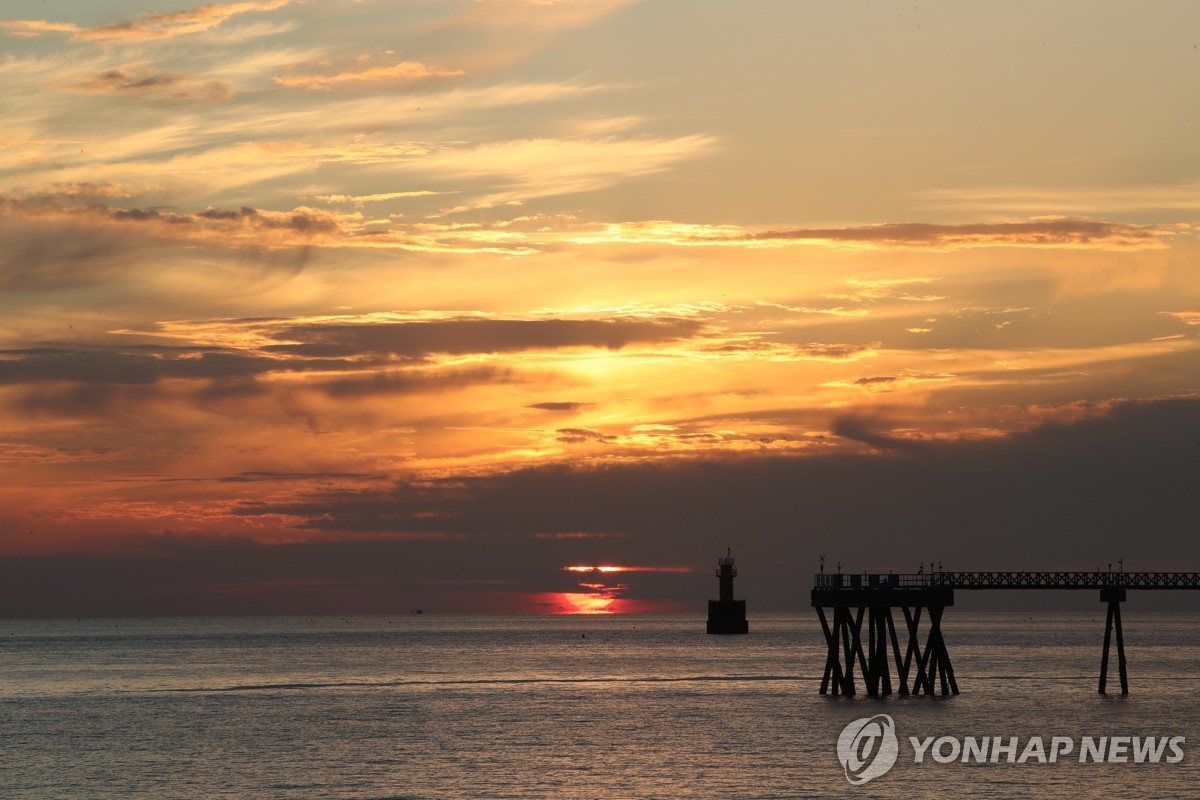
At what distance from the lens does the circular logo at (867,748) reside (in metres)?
61.9

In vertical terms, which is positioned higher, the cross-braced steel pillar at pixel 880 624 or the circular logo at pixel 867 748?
the cross-braced steel pillar at pixel 880 624

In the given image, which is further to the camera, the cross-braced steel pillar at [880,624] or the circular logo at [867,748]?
the cross-braced steel pillar at [880,624]

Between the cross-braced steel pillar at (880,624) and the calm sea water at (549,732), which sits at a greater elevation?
the cross-braced steel pillar at (880,624)

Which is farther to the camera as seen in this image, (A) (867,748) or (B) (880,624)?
(B) (880,624)

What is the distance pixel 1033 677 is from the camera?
120m

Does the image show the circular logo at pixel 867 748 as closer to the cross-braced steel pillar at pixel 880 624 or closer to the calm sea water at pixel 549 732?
the calm sea water at pixel 549 732

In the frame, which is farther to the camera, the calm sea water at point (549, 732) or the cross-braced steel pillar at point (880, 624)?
the cross-braced steel pillar at point (880, 624)

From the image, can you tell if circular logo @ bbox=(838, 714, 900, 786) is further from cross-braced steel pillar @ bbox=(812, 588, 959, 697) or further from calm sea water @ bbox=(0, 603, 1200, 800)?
cross-braced steel pillar @ bbox=(812, 588, 959, 697)

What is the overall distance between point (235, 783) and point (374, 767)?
22.0ft

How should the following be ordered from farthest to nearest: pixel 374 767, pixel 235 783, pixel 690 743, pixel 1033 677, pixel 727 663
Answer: pixel 727 663 < pixel 1033 677 < pixel 690 743 < pixel 374 767 < pixel 235 783

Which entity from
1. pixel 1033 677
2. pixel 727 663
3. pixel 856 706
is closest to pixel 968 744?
pixel 856 706

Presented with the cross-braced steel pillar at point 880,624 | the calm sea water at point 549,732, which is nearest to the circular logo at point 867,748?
the calm sea water at point 549,732

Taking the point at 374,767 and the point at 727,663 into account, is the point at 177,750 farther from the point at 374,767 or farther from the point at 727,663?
the point at 727,663

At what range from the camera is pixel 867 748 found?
6794cm
